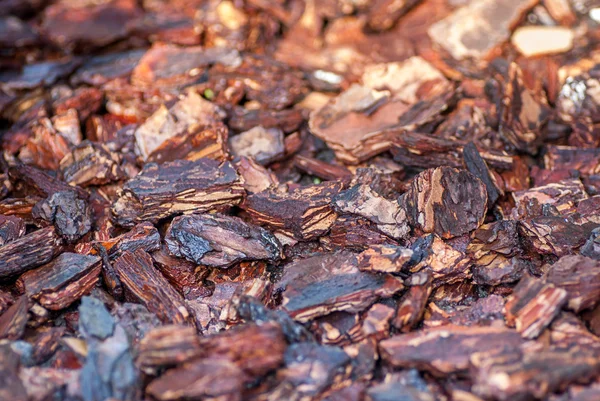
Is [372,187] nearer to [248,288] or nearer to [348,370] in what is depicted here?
[248,288]

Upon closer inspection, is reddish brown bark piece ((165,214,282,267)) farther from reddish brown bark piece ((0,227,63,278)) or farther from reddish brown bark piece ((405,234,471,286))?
reddish brown bark piece ((405,234,471,286))

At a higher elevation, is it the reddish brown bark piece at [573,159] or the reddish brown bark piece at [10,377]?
the reddish brown bark piece at [573,159]

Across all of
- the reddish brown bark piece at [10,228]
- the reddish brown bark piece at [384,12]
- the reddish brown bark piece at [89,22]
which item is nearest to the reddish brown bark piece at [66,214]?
the reddish brown bark piece at [10,228]

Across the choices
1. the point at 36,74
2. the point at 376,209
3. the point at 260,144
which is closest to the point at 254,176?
the point at 260,144

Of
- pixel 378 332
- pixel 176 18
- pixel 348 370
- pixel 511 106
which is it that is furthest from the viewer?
pixel 176 18

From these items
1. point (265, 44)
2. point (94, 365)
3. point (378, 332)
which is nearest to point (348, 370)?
point (378, 332)

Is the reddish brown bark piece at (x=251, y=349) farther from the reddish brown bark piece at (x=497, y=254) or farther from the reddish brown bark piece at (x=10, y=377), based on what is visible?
the reddish brown bark piece at (x=497, y=254)
